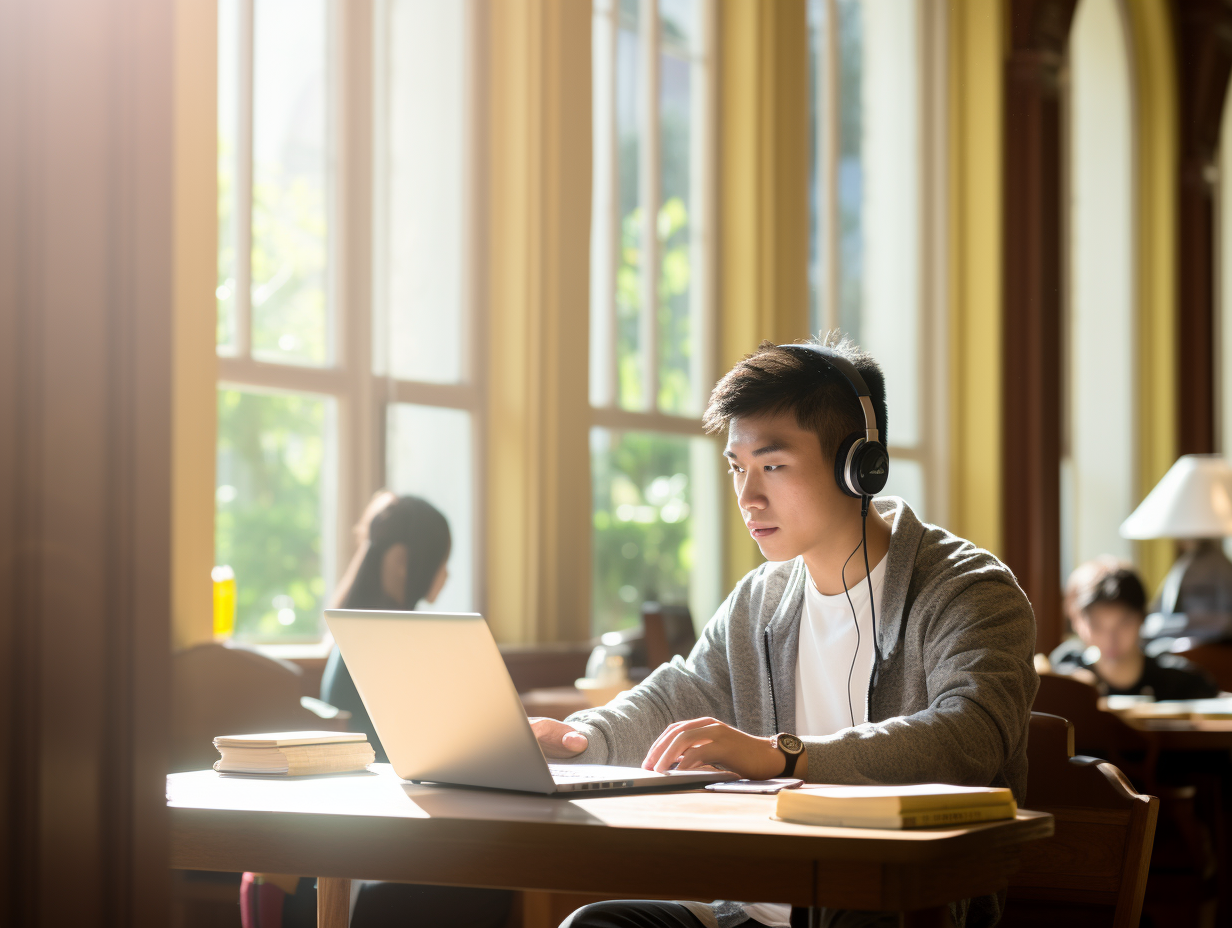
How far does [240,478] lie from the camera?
3.89 meters

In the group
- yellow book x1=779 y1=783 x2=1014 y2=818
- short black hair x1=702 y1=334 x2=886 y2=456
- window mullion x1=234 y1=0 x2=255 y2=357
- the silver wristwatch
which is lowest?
the silver wristwatch

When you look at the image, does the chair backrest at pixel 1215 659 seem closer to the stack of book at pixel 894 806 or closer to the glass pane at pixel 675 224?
the glass pane at pixel 675 224

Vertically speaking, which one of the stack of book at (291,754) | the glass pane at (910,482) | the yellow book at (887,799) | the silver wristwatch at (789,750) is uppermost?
the glass pane at (910,482)

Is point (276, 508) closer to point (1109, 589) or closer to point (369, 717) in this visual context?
point (369, 717)

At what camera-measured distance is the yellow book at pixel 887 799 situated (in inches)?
47.2

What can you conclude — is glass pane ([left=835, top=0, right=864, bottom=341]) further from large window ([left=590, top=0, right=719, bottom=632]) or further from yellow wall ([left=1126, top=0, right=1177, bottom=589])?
yellow wall ([left=1126, top=0, right=1177, bottom=589])

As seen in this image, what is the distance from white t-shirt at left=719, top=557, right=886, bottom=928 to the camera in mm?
1851

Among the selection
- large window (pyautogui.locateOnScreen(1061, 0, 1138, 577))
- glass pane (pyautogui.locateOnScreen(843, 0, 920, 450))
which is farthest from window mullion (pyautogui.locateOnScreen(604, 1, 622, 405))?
large window (pyautogui.locateOnScreen(1061, 0, 1138, 577))

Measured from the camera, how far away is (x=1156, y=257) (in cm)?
869

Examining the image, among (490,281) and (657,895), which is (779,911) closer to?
(657,895)

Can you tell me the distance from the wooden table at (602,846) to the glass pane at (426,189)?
9.85 ft

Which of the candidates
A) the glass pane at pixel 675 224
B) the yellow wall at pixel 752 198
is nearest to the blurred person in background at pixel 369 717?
the glass pane at pixel 675 224

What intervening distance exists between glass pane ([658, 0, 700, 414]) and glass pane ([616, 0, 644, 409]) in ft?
0.43

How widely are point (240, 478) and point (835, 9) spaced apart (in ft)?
13.1
